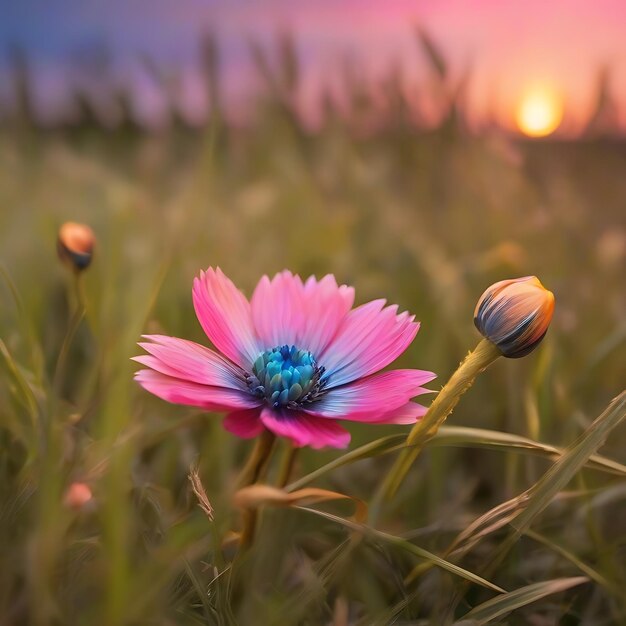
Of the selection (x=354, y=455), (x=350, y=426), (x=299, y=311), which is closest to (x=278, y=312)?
(x=299, y=311)

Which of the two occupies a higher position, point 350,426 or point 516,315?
point 516,315

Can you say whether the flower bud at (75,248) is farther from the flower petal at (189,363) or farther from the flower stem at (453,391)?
the flower stem at (453,391)

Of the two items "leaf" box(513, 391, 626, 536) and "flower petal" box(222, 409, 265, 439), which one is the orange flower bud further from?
"leaf" box(513, 391, 626, 536)

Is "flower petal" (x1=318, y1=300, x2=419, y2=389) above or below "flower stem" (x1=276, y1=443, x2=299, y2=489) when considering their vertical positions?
above

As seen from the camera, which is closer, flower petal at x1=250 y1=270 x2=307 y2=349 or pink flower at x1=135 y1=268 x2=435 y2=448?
pink flower at x1=135 y1=268 x2=435 y2=448

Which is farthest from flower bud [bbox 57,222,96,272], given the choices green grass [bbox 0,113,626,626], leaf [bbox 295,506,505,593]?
leaf [bbox 295,506,505,593]

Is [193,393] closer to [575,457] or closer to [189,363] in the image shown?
[189,363]

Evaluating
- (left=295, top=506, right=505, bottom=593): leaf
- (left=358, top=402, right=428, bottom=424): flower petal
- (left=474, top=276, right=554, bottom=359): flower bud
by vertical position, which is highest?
(left=474, top=276, right=554, bottom=359): flower bud
